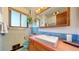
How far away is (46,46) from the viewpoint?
1.63 meters

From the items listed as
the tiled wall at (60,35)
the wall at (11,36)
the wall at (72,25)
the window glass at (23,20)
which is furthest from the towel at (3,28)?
the wall at (72,25)

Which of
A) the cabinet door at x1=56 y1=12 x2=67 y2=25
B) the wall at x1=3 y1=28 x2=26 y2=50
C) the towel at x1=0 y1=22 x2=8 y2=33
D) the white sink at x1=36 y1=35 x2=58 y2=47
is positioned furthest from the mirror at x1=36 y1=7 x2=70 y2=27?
the towel at x1=0 y1=22 x2=8 y2=33

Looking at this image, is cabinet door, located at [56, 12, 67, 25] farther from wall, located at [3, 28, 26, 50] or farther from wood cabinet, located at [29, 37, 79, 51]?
wall, located at [3, 28, 26, 50]

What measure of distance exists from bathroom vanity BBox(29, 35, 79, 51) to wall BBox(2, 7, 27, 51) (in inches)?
4.4

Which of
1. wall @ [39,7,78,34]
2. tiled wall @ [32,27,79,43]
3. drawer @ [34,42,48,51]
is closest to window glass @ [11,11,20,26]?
tiled wall @ [32,27,79,43]

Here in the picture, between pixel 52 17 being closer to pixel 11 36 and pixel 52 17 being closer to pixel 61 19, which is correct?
pixel 61 19

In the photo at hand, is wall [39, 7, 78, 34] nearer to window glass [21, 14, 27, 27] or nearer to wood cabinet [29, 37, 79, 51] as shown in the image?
wood cabinet [29, 37, 79, 51]

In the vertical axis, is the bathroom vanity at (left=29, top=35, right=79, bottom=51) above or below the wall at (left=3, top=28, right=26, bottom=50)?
below

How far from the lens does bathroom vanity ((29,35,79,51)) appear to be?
161 cm

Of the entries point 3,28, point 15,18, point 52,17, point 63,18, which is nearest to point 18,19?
point 15,18

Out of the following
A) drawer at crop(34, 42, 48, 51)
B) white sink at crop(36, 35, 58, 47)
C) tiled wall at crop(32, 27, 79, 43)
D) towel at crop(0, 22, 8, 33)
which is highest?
towel at crop(0, 22, 8, 33)
